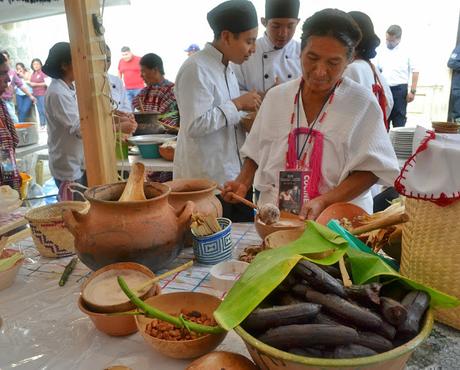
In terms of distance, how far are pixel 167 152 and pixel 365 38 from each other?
1561 mm

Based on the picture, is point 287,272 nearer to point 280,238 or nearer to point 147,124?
point 280,238

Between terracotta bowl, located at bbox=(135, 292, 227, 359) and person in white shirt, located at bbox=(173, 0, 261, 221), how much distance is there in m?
1.34

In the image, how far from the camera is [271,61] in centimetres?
264

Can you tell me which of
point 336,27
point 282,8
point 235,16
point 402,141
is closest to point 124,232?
point 336,27

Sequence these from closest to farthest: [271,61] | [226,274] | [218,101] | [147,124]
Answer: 1. [226,274]
2. [218,101]
3. [271,61]
4. [147,124]

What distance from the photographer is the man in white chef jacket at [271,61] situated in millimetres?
2523

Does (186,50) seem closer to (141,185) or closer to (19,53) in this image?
(19,53)

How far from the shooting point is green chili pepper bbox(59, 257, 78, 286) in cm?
127

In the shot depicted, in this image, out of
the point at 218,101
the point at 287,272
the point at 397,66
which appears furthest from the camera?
the point at 397,66

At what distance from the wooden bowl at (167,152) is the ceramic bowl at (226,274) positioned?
1.77 meters

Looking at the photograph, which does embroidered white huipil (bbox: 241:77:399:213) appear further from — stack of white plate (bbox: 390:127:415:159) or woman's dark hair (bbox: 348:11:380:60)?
stack of white plate (bbox: 390:127:415:159)

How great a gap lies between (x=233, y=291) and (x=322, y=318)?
0.59 ft

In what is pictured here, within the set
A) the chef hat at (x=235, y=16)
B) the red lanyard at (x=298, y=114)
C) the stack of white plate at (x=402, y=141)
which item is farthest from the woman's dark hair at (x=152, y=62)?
the red lanyard at (x=298, y=114)

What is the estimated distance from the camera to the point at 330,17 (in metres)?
1.49
